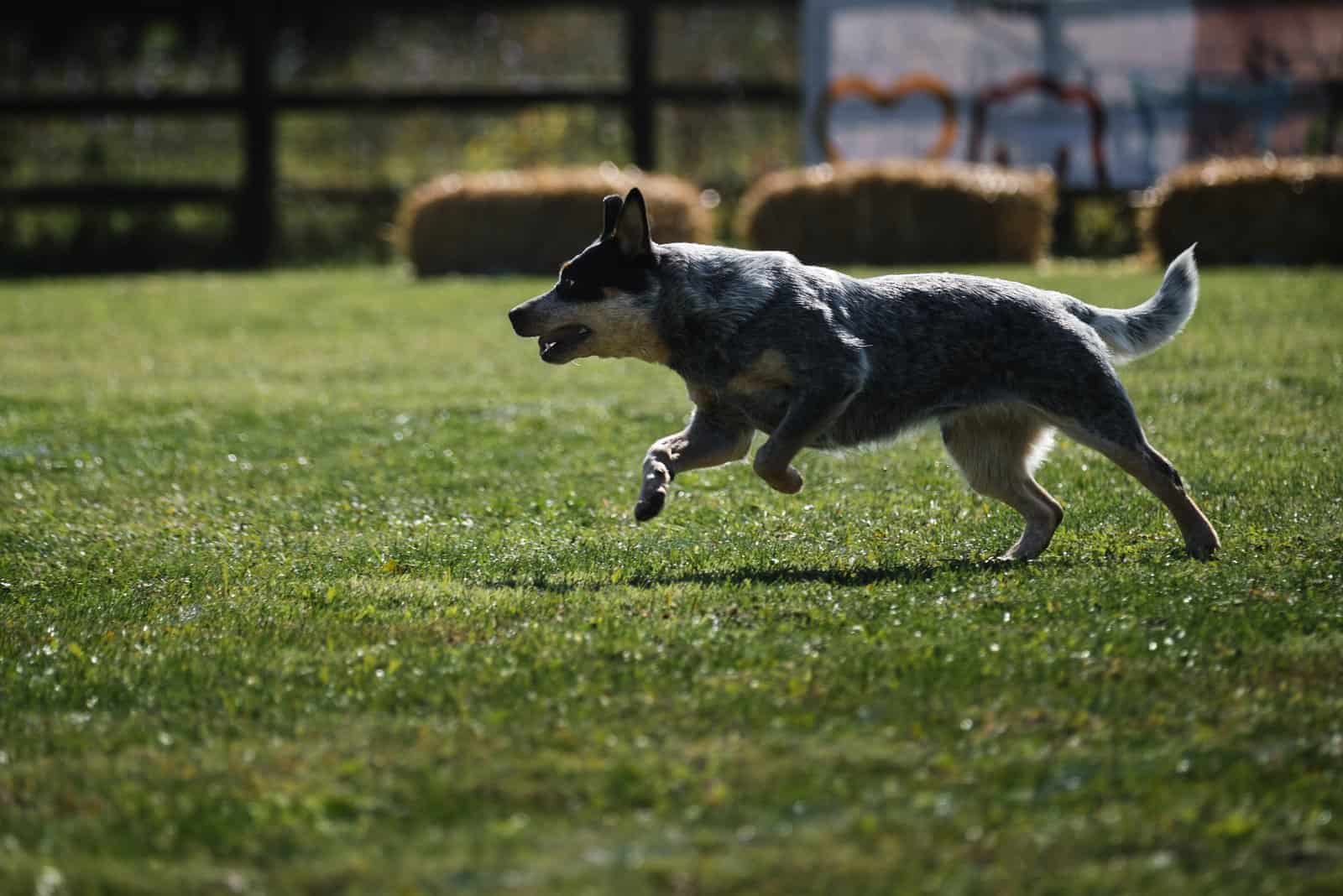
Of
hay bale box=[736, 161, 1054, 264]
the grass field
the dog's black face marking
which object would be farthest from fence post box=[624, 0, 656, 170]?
the dog's black face marking

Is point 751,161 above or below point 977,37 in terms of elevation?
below

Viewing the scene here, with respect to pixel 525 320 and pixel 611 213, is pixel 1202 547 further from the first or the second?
pixel 525 320

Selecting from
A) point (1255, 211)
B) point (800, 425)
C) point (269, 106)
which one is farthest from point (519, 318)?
point (269, 106)

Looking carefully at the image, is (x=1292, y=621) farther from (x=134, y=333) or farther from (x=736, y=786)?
(x=134, y=333)

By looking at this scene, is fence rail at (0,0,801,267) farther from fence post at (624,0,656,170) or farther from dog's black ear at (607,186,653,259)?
dog's black ear at (607,186,653,259)

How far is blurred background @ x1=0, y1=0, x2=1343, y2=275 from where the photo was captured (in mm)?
19453

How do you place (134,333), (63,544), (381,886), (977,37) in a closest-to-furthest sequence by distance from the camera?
(381,886)
(63,544)
(134,333)
(977,37)

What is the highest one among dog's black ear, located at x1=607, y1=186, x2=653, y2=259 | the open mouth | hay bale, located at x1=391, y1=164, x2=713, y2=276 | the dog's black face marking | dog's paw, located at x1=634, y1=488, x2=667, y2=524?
dog's black ear, located at x1=607, y1=186, x2=653, y2=259

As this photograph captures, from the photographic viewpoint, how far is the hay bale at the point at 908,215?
17.2m

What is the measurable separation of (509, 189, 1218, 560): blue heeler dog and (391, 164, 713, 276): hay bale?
11.7 meters

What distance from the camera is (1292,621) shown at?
15.7 feet

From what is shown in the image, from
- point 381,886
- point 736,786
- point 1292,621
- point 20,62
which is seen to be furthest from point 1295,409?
point 20,62

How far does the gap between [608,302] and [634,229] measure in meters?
0.27

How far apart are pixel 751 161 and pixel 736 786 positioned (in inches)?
723
